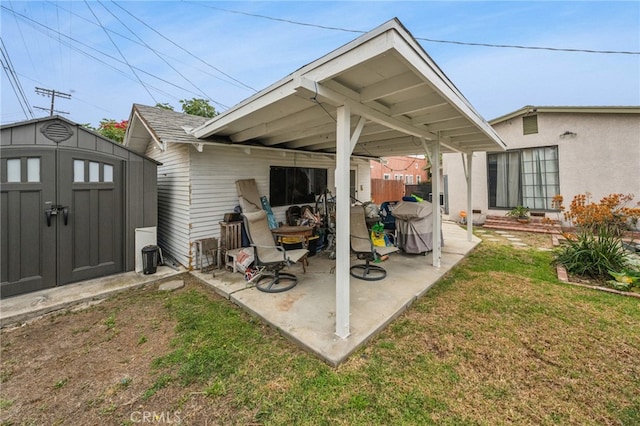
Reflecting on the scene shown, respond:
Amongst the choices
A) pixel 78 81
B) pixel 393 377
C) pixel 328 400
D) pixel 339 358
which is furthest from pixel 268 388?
pixel 78 81

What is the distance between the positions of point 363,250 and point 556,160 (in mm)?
8484

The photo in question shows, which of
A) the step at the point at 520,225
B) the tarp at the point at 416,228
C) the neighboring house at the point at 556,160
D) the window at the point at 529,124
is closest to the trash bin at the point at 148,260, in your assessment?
the tarp at the point at 416,228

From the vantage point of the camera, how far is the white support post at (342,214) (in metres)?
2.54

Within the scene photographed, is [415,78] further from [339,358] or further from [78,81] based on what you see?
[78,81]

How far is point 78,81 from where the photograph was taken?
14.2m

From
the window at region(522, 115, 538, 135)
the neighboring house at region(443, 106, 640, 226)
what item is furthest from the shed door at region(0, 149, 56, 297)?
the window at region(522, 115, 538, 135)

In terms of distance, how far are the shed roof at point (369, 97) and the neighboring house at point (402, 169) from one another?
16.8 metres

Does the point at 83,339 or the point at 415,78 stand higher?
the point at 415,78

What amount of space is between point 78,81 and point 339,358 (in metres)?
20.0

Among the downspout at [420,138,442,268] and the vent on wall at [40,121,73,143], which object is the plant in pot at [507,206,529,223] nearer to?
the downspout at [420,138,442,268]

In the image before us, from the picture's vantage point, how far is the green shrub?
4.46 meters

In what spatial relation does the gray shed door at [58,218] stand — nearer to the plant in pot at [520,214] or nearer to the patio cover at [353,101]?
the patio cover at [353,101]

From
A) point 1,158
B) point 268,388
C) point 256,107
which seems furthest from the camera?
point 1,158

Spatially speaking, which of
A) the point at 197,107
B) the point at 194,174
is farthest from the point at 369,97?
the point at 197,107
